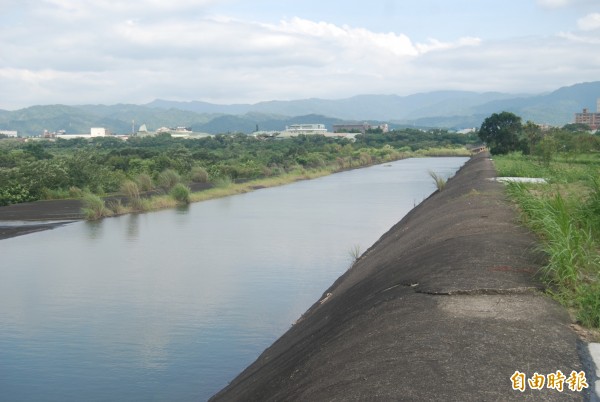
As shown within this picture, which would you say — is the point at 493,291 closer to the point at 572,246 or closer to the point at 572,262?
the point at 572,262

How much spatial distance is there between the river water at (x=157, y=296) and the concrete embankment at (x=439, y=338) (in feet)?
6.34

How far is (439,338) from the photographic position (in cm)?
564

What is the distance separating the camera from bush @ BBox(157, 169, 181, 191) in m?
40.4

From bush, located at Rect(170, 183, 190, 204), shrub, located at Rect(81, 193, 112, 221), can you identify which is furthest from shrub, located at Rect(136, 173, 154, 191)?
shrub, located at Rect(81, 193, 112, 221)

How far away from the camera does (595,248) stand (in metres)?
8.35

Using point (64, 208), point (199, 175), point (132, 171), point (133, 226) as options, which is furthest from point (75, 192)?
point (199, 175)

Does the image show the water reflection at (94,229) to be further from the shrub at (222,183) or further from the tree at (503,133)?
the tree at (503,133)

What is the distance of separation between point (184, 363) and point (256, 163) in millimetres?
48952

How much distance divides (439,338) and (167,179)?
36393 mm

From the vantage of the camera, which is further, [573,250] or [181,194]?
[181,194]

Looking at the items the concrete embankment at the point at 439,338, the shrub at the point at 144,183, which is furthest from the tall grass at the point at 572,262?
the shrub at the point at 144,183

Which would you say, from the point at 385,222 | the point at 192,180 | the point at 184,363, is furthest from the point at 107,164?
the point at 184,363

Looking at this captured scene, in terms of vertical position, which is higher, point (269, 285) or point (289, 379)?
point (289, 379)

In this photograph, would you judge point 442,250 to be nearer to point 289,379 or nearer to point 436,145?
point 289,379
